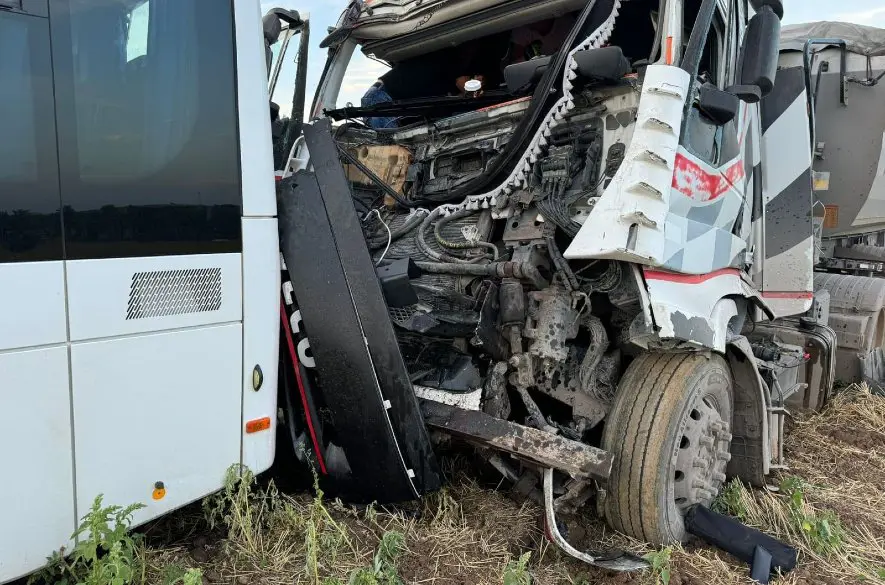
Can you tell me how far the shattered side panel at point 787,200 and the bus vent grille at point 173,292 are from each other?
134 inches

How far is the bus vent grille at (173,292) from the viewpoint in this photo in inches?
78.9

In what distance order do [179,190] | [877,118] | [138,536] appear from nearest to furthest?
[179,190] → [138,536] → [877,118]

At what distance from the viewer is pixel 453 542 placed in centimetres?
264

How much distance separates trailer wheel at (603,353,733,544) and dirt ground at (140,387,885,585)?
0.16 meters

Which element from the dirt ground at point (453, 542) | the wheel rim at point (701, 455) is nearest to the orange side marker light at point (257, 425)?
the dirt ground at point (453, 542)

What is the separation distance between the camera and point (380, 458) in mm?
2574

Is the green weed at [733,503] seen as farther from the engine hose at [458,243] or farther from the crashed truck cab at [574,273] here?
the engine hose at [458,243]

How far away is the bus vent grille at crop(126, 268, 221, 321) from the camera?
200 cm

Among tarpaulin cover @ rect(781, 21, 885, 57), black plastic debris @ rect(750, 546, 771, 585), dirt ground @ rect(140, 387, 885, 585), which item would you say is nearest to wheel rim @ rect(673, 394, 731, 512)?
dirt ground @ rect(140, 387, 885, 585)

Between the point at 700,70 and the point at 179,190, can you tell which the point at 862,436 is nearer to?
the point at 700,70

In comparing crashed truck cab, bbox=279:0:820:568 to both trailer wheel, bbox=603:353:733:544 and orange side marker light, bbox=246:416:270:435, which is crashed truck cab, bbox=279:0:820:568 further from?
orange side marker light, bbox=246:416:270:435

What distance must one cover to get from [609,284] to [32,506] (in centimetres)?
221

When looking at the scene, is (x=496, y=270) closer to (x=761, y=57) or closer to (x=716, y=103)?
(x=716, y=103)

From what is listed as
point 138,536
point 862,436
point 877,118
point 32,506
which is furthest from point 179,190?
point 877,118
